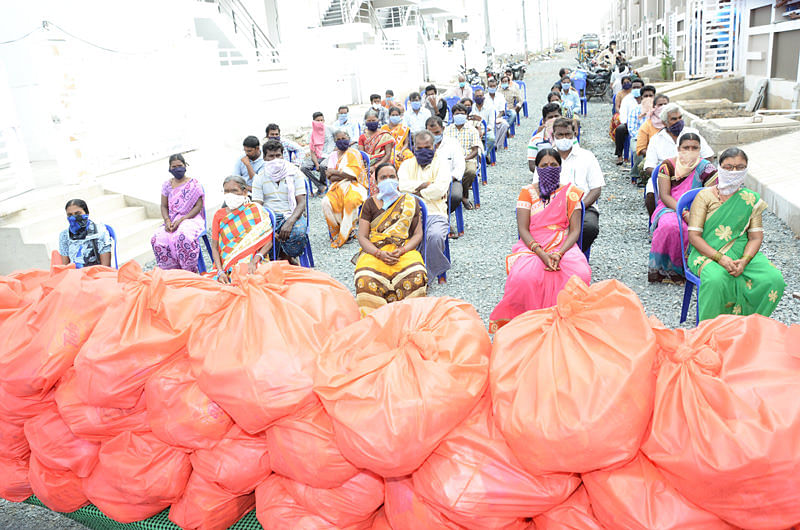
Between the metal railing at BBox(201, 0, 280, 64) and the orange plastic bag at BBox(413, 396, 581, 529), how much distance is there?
14.5 metres

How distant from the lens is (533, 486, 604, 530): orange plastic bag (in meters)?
1.54

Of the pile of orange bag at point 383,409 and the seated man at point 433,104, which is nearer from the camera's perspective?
the pile of orange bag at point 383,409

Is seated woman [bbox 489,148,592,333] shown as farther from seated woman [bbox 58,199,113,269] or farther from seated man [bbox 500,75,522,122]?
seated man [bbox 500,75,522,122]

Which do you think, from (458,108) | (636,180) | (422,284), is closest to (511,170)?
(458,108)

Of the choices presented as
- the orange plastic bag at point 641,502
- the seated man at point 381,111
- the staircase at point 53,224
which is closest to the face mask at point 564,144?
the orange plastic bag at point 641,502

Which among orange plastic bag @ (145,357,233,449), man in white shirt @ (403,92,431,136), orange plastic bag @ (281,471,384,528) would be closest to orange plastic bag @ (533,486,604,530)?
orange plastic bag @ (281,471,384,528)

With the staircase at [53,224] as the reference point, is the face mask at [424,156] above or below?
above

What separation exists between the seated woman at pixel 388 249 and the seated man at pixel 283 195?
109 centimetres

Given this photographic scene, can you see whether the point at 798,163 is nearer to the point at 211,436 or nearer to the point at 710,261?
the point at 710,261

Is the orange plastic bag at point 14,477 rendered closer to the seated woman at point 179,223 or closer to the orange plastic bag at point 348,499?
the orange plastic bag at point 348,499

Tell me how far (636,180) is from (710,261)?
15.5 ft

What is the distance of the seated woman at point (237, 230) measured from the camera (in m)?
4.28

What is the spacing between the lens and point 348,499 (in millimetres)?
1775

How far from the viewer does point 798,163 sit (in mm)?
6184
